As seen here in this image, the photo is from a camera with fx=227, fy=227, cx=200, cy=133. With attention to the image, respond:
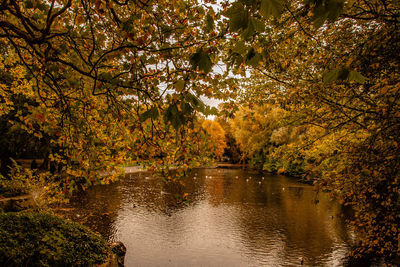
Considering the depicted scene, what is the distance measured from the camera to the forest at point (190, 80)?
287cm

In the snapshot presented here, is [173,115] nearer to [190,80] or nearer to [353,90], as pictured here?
[190,80]

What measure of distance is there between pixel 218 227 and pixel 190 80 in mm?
11951

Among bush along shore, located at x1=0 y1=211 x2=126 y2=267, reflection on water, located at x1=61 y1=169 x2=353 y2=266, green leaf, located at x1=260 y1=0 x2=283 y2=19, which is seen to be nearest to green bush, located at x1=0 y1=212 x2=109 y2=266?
bush along shore, located at x1=0 y1=211 x2=126 y2=267

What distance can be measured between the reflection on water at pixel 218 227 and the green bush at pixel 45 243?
2.50m

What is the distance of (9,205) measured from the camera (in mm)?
8422

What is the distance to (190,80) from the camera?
3.81 meters

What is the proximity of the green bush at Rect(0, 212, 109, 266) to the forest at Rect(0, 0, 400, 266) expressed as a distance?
23 centimetres

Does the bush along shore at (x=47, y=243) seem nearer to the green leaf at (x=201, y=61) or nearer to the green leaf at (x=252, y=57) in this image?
the green leaf at (x=201, y=61)

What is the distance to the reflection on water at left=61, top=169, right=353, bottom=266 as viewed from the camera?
10164mm

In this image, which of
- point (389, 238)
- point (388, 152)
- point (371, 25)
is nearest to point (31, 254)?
point (388, 152)

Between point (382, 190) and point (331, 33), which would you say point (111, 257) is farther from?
point (331, 33)

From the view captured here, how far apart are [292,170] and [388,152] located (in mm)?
28702

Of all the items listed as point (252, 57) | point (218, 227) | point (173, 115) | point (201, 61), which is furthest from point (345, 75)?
point (218, 227)

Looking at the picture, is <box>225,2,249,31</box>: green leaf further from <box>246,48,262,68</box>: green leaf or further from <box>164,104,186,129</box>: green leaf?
<box>164,104,186,129</box>: green leaf
